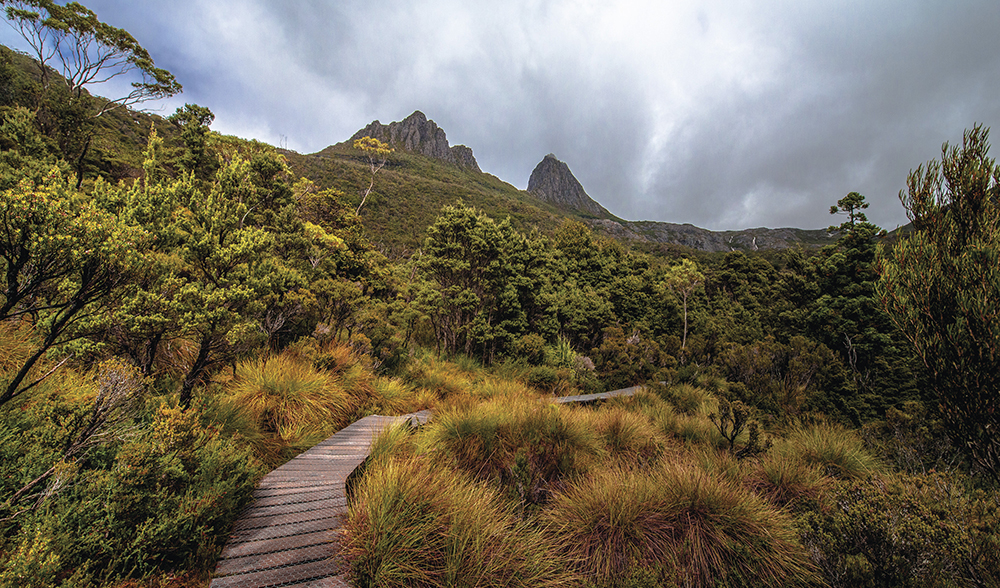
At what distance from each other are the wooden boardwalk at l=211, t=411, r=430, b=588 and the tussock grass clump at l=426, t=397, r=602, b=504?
49.2 inches

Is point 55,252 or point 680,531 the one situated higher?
point 55,252

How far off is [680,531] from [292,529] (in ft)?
11.2

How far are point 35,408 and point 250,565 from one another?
203 cm

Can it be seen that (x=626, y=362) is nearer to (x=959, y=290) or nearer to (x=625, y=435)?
(x=625, y=435)

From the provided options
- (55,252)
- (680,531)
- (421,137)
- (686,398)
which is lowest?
(680,531)

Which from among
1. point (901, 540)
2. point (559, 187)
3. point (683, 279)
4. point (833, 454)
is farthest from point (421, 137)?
point (901, 540)

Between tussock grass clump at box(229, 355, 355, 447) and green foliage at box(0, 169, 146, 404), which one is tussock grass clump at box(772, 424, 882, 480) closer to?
tussock grass clump at box(229, 355, 355, 447)

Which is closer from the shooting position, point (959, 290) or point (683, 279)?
point (959, 290)

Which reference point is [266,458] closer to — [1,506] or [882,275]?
[1,506]

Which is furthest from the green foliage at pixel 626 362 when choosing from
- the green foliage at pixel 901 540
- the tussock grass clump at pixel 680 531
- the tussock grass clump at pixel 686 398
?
the green foliage at pixel 901 540

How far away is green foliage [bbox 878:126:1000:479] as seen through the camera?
307 cm

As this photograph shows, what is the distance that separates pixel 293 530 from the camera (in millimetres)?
2424

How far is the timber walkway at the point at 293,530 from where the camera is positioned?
2.01 meters

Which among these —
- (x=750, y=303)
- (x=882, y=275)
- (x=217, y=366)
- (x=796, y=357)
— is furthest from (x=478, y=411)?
(x=750, y=303)
